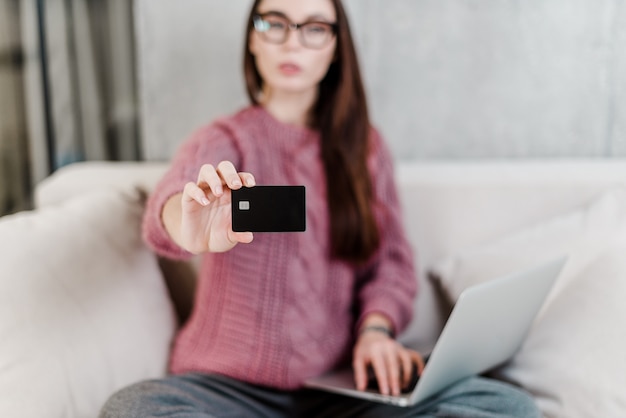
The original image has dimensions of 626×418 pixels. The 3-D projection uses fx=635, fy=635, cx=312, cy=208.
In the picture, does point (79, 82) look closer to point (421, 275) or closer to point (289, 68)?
point (289, 68)

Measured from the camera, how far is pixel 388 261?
4.15 feet

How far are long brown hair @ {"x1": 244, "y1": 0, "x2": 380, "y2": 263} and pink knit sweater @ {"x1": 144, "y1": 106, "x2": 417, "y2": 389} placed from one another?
0.08ft

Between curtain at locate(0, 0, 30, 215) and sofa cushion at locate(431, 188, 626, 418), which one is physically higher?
curtain at locate(0, 0, 30, 215)

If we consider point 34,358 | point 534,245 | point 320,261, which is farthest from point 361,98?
point 34,358

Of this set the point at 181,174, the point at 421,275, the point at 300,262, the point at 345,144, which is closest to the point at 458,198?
the point at 421,275

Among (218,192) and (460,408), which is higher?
(218,192)

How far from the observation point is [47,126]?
1.58 metres

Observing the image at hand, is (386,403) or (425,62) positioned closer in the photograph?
(386,403)

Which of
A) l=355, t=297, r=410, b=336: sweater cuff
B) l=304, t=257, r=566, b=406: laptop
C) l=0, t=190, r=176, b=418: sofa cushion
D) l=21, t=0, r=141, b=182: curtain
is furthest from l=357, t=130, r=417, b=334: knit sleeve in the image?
l=21, t=0, r=141, b=182: curtain

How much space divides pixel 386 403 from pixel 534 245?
1.44 feet

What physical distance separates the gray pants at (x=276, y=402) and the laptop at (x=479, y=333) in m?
0.03

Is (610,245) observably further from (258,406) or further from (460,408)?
(258,406)

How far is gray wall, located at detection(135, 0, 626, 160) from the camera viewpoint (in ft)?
4.69

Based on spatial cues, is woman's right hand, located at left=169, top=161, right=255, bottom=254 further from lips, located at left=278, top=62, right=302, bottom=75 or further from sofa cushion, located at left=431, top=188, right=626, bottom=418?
sofa cushion, located at left=431, top=188, right=626, bottom=418
